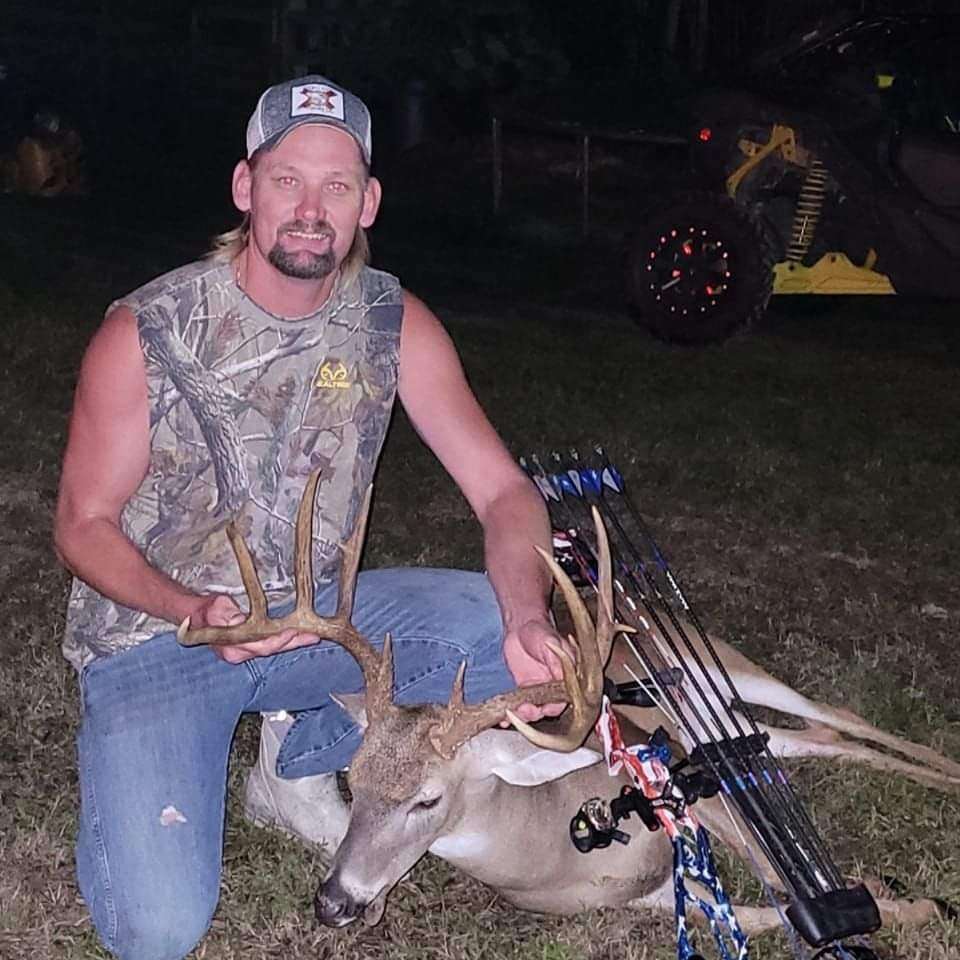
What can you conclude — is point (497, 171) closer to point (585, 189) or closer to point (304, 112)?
point (585, 189)

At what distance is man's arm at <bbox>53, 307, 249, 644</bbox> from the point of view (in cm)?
281

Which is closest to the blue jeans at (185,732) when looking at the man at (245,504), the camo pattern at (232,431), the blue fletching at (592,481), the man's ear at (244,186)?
the man at (245,504)

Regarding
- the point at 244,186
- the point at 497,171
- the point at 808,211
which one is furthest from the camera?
the point at 497,171

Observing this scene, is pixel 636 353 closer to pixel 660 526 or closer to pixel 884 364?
pixel 884 364

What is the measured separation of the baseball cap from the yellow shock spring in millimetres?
5127

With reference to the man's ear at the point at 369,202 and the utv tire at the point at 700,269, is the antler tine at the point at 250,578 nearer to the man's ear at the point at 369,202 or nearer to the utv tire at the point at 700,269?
the man's ear at the point at 369,202

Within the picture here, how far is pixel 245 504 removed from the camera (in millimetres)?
2992

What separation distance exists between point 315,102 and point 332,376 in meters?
0.48

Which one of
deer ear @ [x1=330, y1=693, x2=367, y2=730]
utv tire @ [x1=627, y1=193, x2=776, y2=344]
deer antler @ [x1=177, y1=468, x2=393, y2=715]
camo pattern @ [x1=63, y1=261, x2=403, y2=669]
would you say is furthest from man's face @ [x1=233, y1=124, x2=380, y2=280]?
utv tire @ [x1=627, y1=193, x2=776, y2=344]

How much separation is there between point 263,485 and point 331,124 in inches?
25.4

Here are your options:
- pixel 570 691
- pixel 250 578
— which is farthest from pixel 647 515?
pixel 250 578

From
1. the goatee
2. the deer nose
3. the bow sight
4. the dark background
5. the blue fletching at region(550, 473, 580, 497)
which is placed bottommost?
the dark background

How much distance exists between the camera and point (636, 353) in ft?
26.1

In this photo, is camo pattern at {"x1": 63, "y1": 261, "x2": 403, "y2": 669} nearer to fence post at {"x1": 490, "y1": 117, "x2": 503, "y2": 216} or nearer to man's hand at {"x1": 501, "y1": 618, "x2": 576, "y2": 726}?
man's hand at {"x1": 501, "y1": 618, "x2": 576, "y2": 726}
